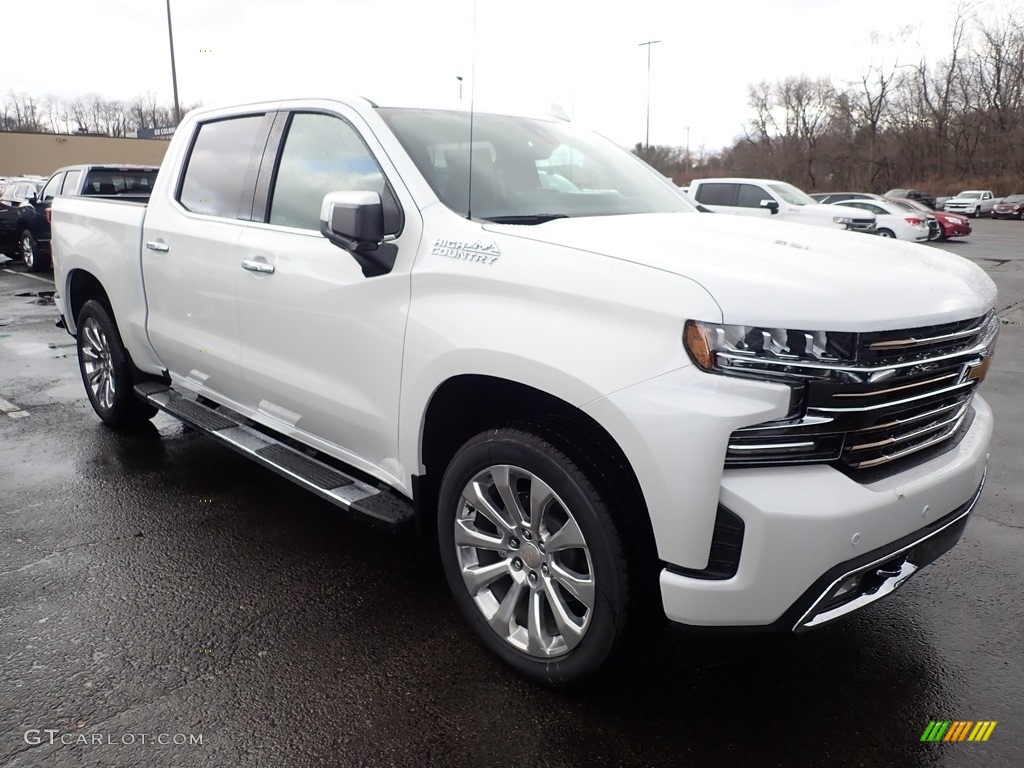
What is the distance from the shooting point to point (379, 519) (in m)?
2.91

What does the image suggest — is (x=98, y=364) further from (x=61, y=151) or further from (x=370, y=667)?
(x=61, y=151)

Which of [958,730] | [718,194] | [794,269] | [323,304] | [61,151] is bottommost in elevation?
[958,730]

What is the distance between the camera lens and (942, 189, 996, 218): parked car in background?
4075cm

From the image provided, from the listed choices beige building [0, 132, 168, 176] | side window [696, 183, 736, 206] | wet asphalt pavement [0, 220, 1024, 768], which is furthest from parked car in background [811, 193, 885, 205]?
beige building [0, 132, 168, 176]

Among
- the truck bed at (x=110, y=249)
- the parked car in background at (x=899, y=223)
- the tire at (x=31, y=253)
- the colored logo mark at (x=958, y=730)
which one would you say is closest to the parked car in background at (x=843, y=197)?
the parked car in background at (x=899, y=223)

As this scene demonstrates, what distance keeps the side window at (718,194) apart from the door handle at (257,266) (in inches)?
581

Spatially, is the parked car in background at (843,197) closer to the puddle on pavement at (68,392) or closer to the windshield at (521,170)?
the puddle on pavement at (68,392)

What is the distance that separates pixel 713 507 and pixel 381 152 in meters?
1.86

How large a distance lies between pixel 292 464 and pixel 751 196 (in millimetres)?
15204

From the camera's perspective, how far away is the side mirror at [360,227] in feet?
8.81

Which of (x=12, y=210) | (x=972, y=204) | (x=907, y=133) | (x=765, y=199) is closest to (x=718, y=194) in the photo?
(x=765, y=199)

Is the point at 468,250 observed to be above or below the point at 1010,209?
above

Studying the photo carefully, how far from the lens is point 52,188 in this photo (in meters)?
13.9

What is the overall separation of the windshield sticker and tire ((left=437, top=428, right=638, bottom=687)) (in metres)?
0.56
